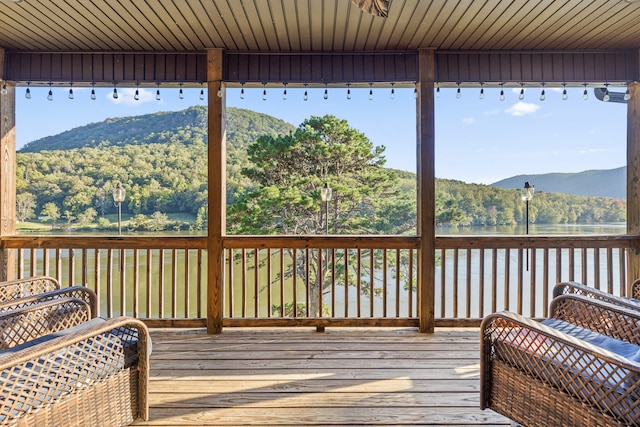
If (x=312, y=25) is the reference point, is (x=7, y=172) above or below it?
below

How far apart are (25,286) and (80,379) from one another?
6.69ft

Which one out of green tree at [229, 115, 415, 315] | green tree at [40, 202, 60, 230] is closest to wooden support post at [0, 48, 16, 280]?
green tree at [40, 202, 60, 230]

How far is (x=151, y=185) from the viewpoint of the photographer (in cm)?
429

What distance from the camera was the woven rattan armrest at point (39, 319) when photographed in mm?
1783

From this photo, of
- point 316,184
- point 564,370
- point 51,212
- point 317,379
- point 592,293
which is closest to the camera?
point 564,370

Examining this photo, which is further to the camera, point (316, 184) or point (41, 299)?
point (316, 184)

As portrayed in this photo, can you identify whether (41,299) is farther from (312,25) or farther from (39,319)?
(312,25)

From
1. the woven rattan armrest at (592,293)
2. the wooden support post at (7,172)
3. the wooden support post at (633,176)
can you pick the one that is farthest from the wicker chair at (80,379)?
the wooden support post at (633,176)

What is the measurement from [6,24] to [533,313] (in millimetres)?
5418

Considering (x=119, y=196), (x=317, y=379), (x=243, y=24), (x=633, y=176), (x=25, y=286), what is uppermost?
(x=243, y=24)

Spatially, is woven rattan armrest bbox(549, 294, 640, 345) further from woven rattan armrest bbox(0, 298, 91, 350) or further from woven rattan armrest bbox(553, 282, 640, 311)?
woven rattan armrest bbox(0, 298, 91, 350)

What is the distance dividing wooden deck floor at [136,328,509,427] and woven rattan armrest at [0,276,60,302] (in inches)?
37.4

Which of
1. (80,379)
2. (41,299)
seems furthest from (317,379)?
(41,299)

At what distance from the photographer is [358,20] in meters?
2.66
